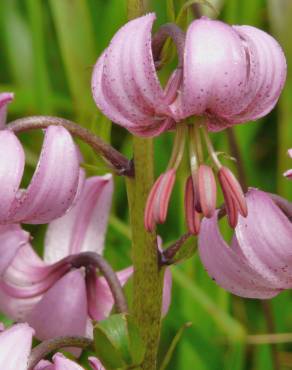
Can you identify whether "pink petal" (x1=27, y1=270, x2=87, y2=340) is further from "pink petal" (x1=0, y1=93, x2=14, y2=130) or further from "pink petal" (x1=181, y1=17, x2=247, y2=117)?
"pink petal" (x1=181, y1=17, x2=247, y2=117)

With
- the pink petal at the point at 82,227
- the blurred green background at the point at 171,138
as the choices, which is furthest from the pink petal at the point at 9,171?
the blurred green background at the point at 171,138

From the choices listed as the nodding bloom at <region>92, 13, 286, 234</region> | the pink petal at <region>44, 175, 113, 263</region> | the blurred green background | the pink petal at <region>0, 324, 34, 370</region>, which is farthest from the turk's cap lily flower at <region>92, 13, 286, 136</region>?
the blurred green background

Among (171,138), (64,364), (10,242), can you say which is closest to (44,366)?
(64,364)

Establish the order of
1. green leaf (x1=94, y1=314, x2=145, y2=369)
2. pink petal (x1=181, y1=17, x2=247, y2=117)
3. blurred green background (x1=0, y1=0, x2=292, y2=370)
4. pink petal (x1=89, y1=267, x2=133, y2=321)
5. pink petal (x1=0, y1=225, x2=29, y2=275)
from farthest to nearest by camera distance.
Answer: blurred green background (x1=0, y1=0, x2=292, y2=370) < pink petal (x1=89, y1=267, x2=133, y2=321) < pink petal (x1=0, y1=225, x2=29, y2=275) < green leaf (x1=94, y1=314, x2=145, y2=369) < pink petal (x1=181, y1=17, x2=247, y2=117)

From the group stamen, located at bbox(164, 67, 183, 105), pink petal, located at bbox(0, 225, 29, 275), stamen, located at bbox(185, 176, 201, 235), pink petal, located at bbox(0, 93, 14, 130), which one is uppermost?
stamen, located at bbox(164, 67, 183, 105)

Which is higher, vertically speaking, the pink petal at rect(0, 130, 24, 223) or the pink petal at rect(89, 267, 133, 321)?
the pink petal at rect(0, 130, 24, 223)

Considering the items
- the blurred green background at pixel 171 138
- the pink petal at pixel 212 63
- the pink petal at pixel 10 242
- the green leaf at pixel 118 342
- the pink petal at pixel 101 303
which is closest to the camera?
the pink petal at pixel 212 63

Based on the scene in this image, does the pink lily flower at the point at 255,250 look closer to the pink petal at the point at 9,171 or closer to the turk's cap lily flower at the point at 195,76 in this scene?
the turk's cap lily flower at the point at 195,76
